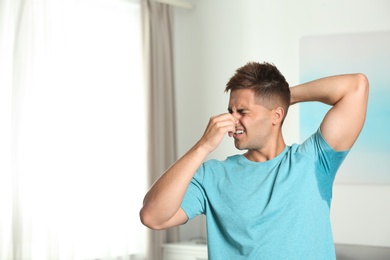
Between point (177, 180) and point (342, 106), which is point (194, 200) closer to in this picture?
point (177, 180)

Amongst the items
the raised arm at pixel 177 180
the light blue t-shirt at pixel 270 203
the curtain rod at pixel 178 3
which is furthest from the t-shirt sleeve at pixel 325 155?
the curtain rod at pixel 178 3

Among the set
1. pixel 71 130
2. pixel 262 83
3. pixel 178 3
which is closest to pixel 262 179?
pixel 262 83

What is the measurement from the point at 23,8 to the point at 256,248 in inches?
103

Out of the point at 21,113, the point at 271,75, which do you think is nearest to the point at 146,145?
the point at 21,113

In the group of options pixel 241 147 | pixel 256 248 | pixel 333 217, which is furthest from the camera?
pixel 333 217

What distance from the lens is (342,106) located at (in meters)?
2.29

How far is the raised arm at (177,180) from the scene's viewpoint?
2156 millimetres

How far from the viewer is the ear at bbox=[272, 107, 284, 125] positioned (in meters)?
2.39

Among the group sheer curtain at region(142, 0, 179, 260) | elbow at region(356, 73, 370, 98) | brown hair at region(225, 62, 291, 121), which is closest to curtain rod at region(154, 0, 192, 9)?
sheer curtain at region(142, 0, 179, 260)

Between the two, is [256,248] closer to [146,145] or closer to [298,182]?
[298,182]

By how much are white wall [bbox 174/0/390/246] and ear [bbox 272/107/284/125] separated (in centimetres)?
244

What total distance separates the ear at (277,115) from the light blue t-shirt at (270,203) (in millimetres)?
129

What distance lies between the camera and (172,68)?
538 cm

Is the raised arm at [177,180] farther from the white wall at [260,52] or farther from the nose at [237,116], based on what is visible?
the white wall at [260,52]
